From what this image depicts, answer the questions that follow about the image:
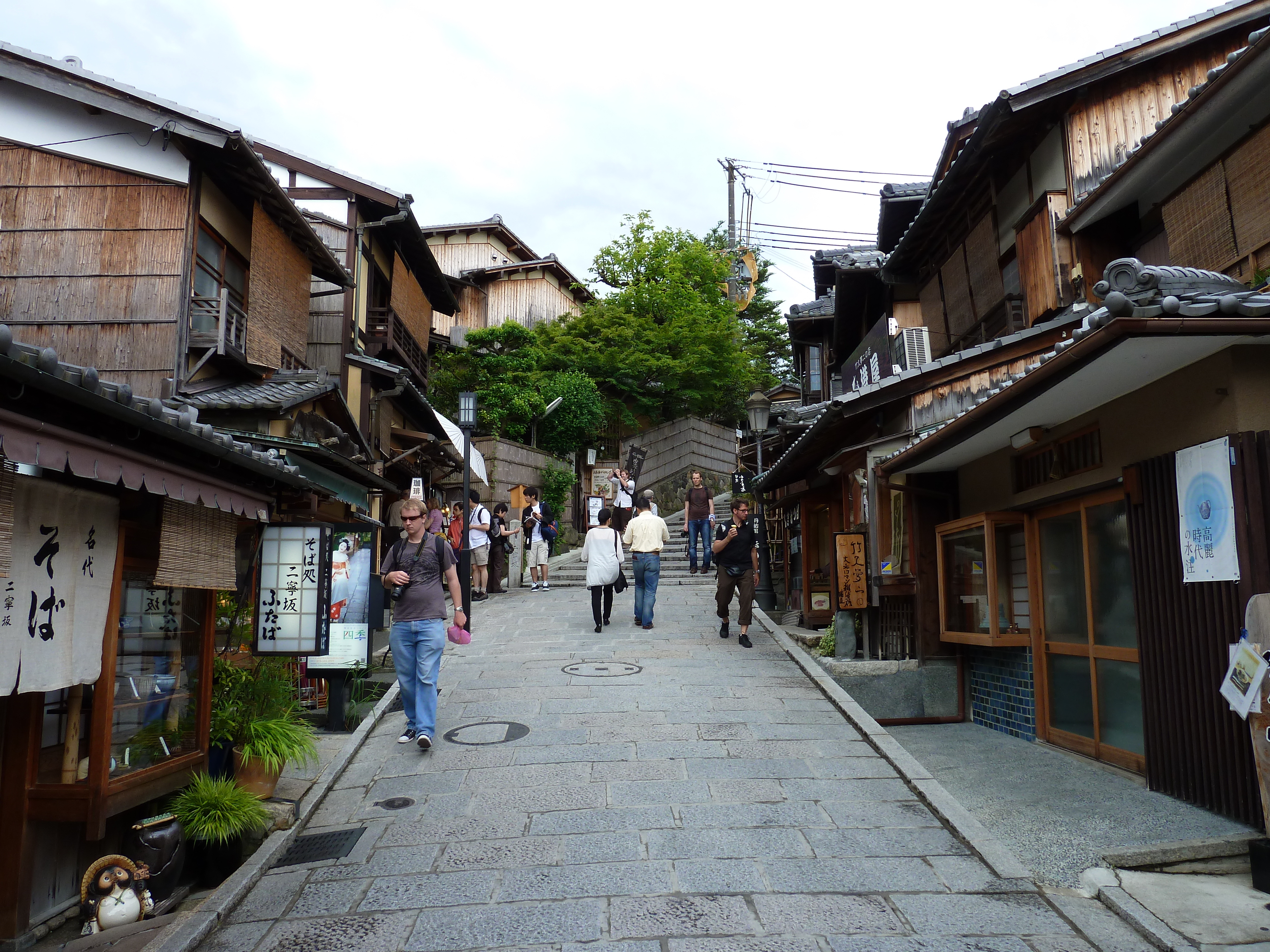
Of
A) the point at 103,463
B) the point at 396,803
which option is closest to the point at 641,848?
the point at 396,803

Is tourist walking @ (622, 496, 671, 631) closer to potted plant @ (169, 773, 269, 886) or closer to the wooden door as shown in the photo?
the wooden door

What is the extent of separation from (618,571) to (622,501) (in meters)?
8.63

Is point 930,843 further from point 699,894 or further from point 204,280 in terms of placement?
point 204,280

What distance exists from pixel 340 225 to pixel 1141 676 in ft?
62.0

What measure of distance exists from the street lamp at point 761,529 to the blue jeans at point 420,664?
10.2 metres

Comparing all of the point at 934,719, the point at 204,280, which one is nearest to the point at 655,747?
the point at 934,719

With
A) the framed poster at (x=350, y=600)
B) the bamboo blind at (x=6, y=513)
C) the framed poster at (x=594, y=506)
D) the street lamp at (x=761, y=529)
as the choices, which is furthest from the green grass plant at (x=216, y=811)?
the framed poster at (x=594, y=506)

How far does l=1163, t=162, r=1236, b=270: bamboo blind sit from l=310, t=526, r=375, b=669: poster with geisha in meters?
9.04

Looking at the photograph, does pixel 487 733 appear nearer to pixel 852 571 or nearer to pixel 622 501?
pixel 852 571

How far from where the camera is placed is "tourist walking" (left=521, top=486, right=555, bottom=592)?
67.7 ft

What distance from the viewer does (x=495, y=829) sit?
→ 623 cm

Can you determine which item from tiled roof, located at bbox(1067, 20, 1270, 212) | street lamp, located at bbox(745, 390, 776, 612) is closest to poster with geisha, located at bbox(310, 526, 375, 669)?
tiled roof, located at bbox(1067, 20, 1270, 212)

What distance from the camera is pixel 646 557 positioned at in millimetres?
14570

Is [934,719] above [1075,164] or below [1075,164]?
below
